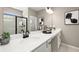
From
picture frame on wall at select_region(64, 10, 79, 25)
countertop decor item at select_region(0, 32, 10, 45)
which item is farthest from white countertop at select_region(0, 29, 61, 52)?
picture frame on wall at select_region(64, 10, 79, 25)

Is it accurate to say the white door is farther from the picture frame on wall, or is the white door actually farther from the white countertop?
the picture frame on wall

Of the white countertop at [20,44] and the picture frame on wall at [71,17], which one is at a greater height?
the picture frame on wall at [71,17]

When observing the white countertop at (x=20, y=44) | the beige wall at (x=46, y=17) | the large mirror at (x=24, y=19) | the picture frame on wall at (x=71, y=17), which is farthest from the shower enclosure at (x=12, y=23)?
the picture frame on wall at (x=71, y=17)

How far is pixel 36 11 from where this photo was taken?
1.31 metres

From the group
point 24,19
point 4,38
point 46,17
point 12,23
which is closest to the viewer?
point 4,38

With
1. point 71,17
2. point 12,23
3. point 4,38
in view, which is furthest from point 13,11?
point 71,17

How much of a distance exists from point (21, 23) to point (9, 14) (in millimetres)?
245

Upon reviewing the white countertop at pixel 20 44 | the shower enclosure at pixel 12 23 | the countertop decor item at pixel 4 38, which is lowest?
the white countertop at pixel 20 44

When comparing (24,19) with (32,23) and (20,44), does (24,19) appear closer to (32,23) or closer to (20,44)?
(32,23)

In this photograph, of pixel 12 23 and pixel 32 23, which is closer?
pixel 12 23

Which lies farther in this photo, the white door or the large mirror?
the white door

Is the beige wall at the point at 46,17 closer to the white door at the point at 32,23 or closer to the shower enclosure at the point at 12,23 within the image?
the white door at the point at 32,23
